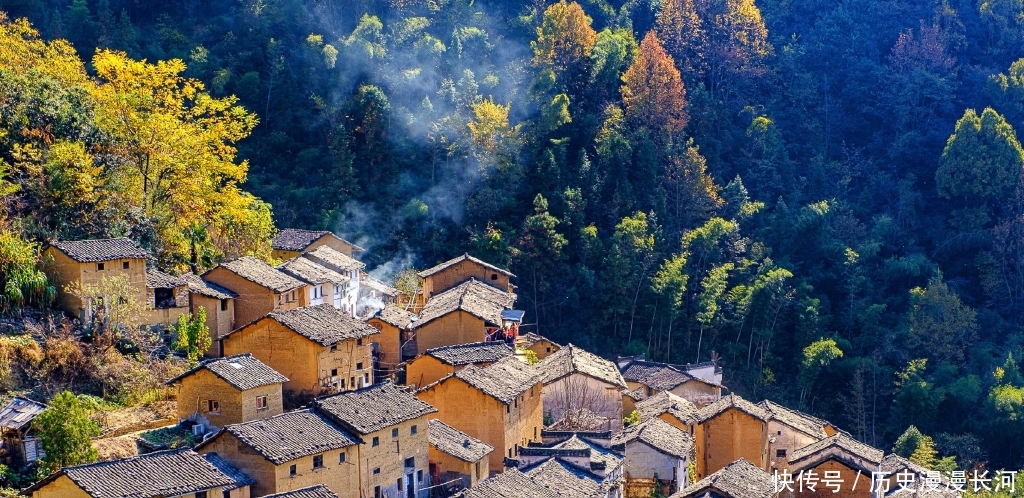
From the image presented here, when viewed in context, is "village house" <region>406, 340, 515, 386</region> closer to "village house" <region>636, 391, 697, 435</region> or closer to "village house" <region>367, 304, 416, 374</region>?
"village house" <region>367, 304, 416, 374</region>

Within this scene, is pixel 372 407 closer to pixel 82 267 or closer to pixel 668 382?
pixel 82 267

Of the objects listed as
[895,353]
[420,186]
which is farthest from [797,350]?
[420,186]

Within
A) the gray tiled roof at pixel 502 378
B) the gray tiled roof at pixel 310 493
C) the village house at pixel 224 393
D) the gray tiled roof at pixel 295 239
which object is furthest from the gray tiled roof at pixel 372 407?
the gray tiled roof at pixel 295 239

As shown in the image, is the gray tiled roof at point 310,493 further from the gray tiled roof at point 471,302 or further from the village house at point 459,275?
the village house at point 459,275

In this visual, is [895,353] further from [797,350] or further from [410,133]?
[410,133]

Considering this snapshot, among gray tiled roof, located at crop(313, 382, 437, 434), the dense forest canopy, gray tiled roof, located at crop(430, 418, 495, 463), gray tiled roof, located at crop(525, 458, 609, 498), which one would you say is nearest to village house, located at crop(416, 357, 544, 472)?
gray tiled roof, located at crop(430, 418, 495, 463)

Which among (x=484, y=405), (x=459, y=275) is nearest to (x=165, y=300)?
(x=484, y=405)
